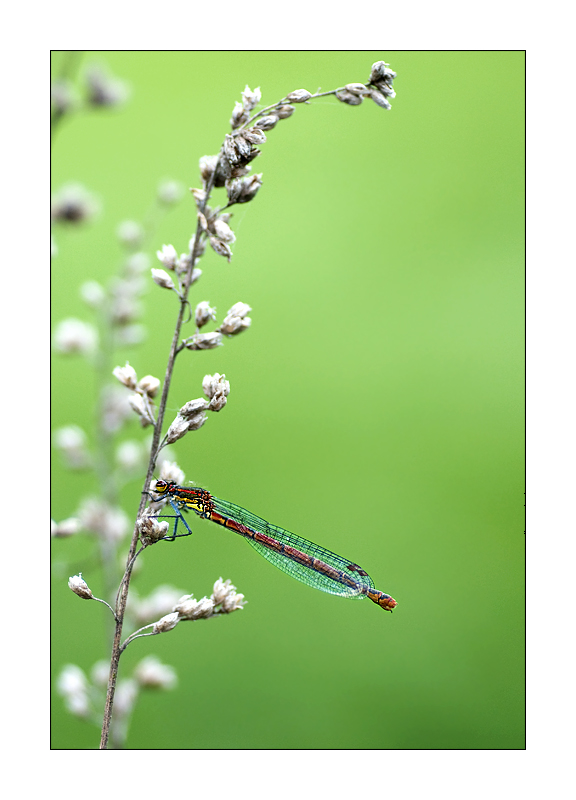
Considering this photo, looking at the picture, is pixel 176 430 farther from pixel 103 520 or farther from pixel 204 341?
pixel 103 520

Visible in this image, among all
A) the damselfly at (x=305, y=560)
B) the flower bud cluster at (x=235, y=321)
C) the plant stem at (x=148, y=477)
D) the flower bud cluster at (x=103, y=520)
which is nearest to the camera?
the plant stem at (x=148, y=477)

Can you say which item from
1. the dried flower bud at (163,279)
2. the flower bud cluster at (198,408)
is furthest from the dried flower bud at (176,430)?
the dried flower bud at (163,279)

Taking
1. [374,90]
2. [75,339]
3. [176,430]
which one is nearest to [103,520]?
[75,339]

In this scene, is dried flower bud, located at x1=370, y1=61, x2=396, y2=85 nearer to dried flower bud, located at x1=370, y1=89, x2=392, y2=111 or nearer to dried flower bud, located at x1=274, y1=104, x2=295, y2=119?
dried flower bud, located at x1=370, y1=89, x2=392, y2=111

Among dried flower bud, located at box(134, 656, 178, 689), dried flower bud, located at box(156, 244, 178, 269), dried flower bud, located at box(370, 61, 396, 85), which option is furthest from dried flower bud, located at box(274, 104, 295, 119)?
dried flower bud, located at box(134, 656, 178, 689)

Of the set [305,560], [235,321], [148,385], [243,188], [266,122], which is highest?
[266,122]

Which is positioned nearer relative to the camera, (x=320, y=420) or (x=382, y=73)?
(x=382, y=73)

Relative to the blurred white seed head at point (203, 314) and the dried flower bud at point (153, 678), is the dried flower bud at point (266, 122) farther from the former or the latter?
the dried flower bud at point (153, 678)
